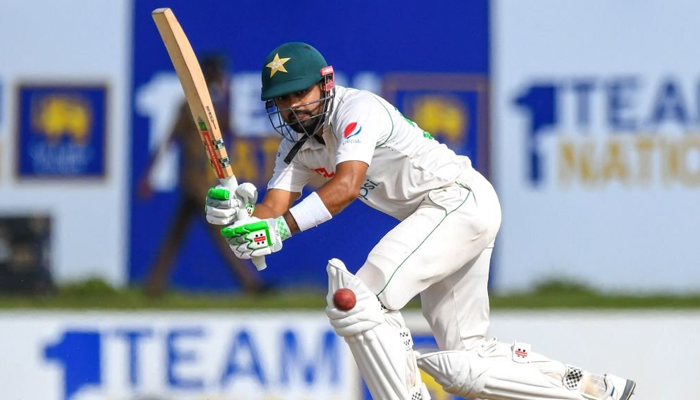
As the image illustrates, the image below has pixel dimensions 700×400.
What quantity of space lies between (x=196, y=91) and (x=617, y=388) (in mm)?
1919

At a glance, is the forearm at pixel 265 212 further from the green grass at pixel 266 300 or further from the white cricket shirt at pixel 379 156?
the green grass at pixel 266 300

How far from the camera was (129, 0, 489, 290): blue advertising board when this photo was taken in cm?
887

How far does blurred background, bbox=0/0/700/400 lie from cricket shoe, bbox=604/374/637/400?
3701 millimetres

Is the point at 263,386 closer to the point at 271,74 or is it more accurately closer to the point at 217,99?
the point at 271,74

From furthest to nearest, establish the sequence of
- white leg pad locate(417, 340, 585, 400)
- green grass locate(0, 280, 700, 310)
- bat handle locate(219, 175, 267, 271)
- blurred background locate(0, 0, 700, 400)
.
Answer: blurred background locate(0, 0, 700, 400)
green grass locate(0, 280, 700, 310)
white leg pad locate(417, 340, 585, 400)
bat handle locate(219, 175, 267, 271)

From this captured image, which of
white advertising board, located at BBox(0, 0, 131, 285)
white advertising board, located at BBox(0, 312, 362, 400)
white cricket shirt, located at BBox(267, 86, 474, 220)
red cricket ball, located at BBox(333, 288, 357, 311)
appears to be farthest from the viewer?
white advertising board, located at BBox(0, 0, 131, 285)

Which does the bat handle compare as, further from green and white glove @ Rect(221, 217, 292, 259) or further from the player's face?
the player's face

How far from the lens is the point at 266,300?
8.12 metres

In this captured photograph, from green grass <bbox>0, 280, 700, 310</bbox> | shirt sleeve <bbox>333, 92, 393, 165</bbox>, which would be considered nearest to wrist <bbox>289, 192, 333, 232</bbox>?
shirt sleeve <bbox>333, 92, 393, 165</bbox>

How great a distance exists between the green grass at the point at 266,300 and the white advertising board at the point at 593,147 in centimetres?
32

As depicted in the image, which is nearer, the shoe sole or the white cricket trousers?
the white cricket trousers

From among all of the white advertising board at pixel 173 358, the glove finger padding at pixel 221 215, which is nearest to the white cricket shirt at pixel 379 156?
the glove finger padding at pixel 221 215

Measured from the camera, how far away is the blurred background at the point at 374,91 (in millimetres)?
8758

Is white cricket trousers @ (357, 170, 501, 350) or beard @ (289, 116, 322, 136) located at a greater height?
beard @ (289, 116, 322, 136)
